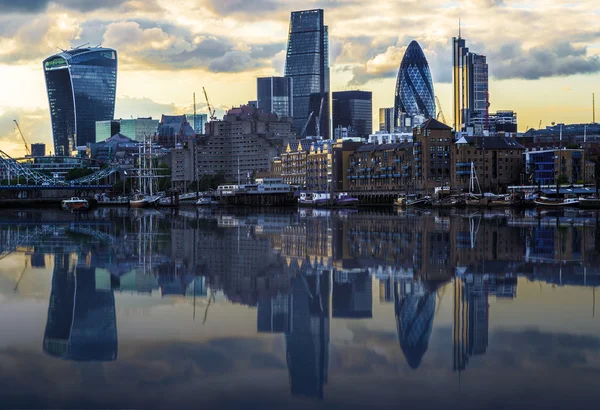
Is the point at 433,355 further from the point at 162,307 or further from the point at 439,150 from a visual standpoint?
the point at 439,150

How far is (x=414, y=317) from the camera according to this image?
62.5 feet

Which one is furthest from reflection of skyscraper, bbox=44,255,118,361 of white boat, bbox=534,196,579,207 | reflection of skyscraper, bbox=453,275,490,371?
white boat, bbox=534,196,579,207

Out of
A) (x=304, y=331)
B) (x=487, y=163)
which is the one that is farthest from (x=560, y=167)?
(x=304, y=331)

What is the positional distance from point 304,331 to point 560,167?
114 m

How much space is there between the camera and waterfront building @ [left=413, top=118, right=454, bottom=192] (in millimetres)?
131375

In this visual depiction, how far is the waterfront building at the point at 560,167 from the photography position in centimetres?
12494

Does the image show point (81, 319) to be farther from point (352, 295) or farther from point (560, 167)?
point (560, 167)

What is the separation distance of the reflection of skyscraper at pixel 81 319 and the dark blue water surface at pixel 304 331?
62 mm

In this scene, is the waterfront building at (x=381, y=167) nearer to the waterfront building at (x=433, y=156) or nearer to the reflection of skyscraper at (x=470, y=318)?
the waterfront building at (x=433, y=156)

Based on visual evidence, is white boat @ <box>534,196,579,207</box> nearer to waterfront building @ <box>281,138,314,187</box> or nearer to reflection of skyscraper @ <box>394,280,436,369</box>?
reflection of skyscraper @ <box>394,280,436,369</box>

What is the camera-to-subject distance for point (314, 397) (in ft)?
43.4

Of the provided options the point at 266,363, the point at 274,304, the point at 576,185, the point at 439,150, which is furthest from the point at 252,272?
the point at 439,150

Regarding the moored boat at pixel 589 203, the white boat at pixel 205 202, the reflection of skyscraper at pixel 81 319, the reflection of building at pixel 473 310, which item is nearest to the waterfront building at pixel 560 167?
the moored boat at pixel 589 203

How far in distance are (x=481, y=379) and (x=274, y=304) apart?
816cm
